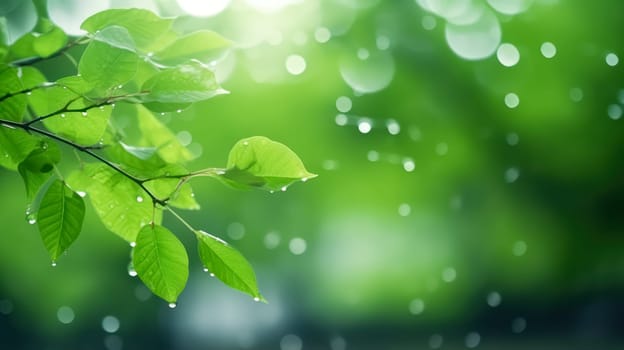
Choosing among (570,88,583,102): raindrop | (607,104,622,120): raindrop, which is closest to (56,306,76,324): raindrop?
(570,88,583,102): raindrop

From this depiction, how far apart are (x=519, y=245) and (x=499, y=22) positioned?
1.37 metres

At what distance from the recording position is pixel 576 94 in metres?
4.18

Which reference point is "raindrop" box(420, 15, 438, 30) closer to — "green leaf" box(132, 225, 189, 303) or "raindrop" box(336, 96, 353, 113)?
"raindrop" box(336, 96, 353, 113)

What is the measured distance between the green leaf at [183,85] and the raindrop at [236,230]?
3.82m

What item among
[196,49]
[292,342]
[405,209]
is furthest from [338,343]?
[196,49]

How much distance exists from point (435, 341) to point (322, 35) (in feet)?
7.72

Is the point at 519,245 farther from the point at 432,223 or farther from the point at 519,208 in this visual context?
the point at 432,223

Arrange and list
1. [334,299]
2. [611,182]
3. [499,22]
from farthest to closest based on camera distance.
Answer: [334,299], [611,182], [499,22]

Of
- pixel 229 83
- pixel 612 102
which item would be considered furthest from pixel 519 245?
pixel 229 83

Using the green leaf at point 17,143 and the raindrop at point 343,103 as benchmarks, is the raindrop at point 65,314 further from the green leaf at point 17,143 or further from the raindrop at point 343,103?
the green leaf at point 17,143

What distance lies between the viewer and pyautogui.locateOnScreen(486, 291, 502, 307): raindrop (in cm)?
478

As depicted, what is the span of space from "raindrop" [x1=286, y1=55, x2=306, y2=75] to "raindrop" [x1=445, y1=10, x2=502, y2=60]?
33.8 inches

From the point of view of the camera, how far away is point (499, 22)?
13.1ft

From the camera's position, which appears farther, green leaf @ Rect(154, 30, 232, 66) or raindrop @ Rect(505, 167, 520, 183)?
raindrop @ Rect(505, 167, 520, 183)
